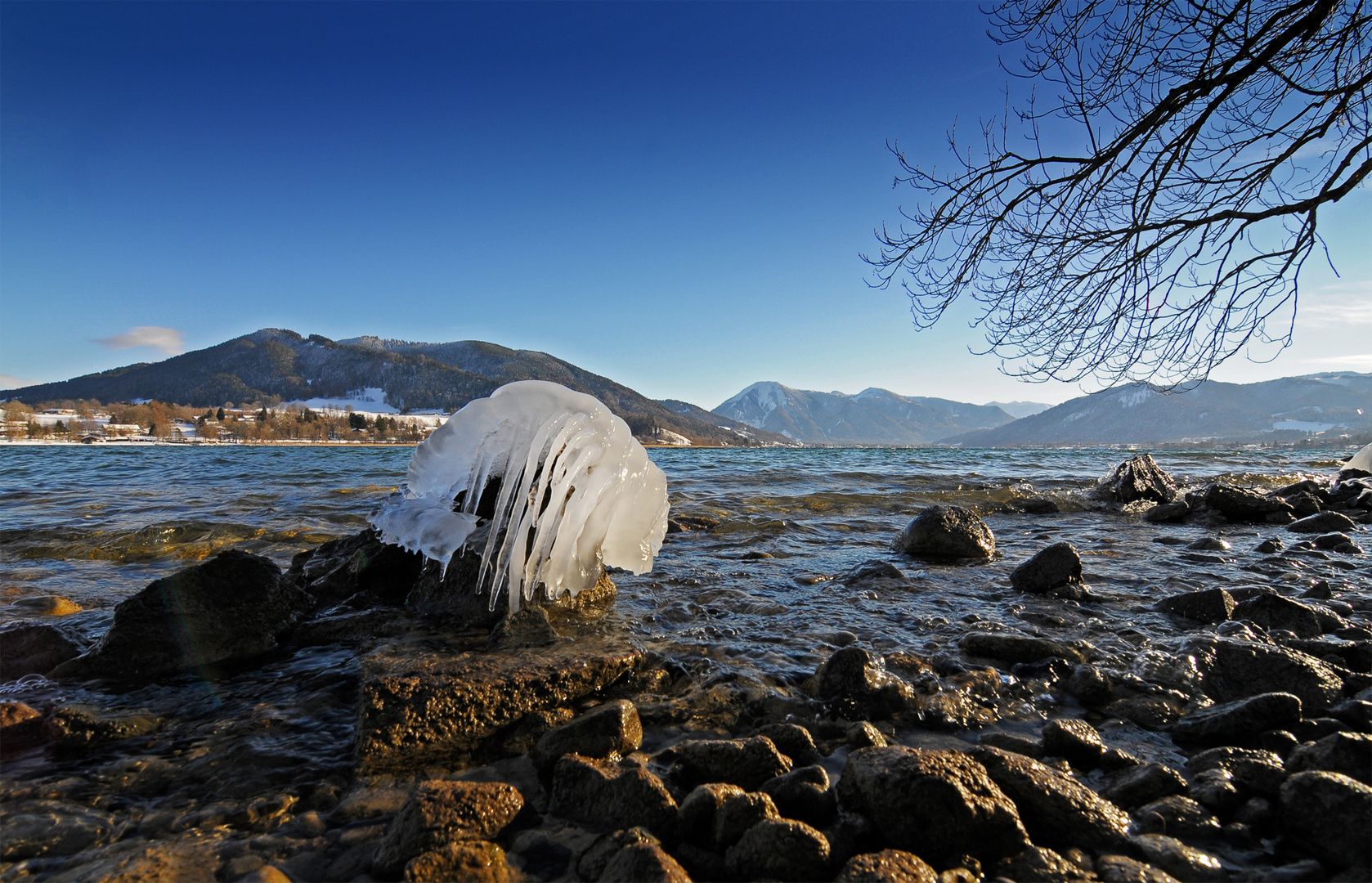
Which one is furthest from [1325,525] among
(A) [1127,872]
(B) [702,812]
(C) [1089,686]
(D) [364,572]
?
(D) [364,572]

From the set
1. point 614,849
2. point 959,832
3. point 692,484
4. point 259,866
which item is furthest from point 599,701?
point 692,484

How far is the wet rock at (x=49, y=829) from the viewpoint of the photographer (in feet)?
7.74

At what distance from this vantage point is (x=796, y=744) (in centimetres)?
298

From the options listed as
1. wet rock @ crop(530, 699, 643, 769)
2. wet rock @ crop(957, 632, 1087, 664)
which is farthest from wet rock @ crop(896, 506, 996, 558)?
wet rock @ crop(530, 699, 643, 769)

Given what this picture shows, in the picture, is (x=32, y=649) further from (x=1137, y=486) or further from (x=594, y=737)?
(x=1137, y=486)

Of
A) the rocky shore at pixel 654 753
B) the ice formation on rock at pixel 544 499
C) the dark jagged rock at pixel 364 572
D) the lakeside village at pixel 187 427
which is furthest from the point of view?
the lakeside village at pixel 187 427

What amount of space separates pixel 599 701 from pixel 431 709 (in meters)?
0.97

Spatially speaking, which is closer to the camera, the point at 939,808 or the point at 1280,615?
the point at 939,808

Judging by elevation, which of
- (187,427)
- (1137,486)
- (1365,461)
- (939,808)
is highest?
(187,427)

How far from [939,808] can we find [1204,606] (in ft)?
13.7

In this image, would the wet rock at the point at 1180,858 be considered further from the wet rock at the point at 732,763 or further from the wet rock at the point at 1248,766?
the wet rock at the point at 732,763

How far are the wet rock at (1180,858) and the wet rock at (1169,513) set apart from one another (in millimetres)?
10677

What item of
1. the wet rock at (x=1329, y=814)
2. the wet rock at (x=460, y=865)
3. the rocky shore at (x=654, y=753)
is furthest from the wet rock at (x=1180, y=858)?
the wet rock at (x=460, y=865)

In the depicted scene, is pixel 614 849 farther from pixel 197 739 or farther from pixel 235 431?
pixel 235 431
